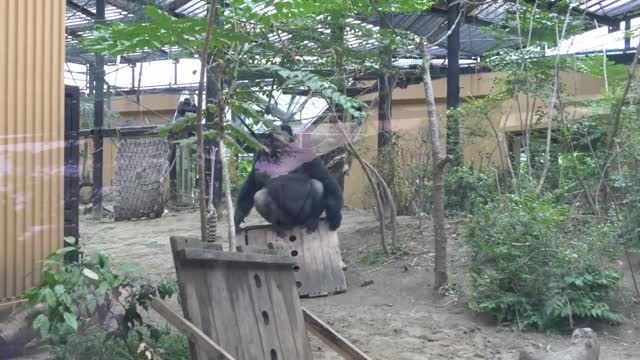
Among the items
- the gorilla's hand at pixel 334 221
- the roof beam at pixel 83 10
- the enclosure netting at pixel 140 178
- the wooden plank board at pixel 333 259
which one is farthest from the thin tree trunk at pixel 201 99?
the gorilla's hand at pixel 334 221

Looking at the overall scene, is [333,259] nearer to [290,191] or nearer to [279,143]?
[290,191]

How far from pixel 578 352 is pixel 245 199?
3.00 m

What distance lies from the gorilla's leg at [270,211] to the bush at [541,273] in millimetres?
1748

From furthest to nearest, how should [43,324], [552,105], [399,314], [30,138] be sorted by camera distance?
1. [552,105]
2. [399,314]
3. [30,138]
4. [43,324]

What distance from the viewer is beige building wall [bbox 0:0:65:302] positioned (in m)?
4.00

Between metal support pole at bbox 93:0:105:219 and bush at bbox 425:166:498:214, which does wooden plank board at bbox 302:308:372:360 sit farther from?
bush at bbox 425:166:498:214

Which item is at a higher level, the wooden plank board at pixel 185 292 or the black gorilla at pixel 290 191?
the black gorilla at pixel 290 191

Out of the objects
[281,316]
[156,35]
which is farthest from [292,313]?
[156,35]

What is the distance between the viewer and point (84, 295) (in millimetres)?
3205

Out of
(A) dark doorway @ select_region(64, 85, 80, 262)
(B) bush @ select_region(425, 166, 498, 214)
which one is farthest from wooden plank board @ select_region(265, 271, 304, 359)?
(B) bush @ select_region(425, 166, 498, 214)

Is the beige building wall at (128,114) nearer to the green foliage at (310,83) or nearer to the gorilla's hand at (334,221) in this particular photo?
the green foliage at (310,83)

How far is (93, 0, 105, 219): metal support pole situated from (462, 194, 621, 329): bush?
2.88 meters

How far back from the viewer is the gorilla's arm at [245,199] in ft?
18.0

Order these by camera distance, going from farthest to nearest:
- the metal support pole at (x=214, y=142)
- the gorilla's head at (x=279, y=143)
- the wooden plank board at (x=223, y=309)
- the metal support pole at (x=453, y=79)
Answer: the metal support pole at (x=453, y=79), the gorilla's head at (x=279, y=143), the metal support pole at (x=214, y=142), the wooden plank board at (x=223, y=309)
